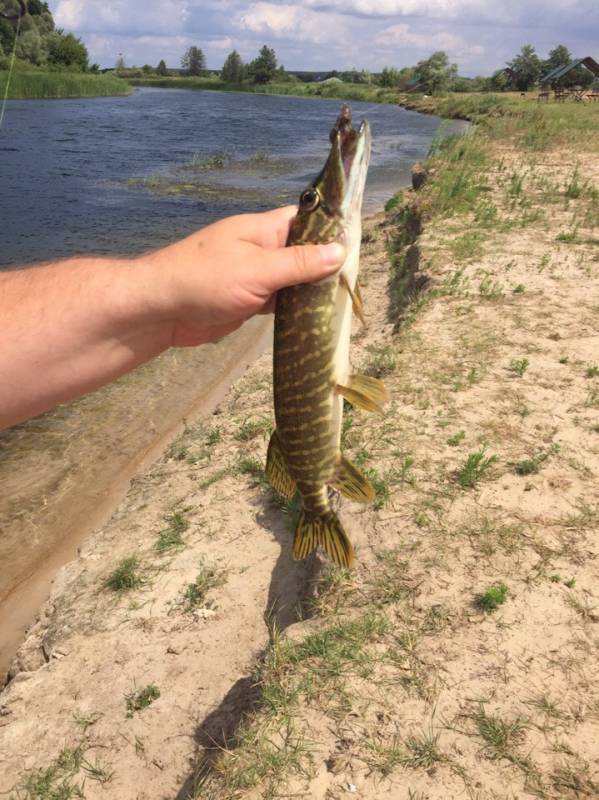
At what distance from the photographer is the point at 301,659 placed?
3.35 meters

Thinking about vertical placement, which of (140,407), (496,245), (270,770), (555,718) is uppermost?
(496,245)

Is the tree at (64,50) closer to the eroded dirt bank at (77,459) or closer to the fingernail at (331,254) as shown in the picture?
the eroded dirt bank at (77,459)

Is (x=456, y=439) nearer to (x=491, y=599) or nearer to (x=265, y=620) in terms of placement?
(x=491, y=599)

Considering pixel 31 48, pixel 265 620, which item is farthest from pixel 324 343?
pixel 31 48

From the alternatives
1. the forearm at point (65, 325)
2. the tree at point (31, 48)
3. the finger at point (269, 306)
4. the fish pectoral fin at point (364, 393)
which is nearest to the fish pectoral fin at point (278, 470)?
the fish pectoral fin at point (364, 393)

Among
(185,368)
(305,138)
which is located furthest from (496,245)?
(305,138)

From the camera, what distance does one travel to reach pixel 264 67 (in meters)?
96.6

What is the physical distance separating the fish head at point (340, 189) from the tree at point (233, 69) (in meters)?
109

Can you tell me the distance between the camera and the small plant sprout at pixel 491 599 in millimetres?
3504

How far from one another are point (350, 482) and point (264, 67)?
107841mm

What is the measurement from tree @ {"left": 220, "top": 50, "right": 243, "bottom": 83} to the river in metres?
61.8

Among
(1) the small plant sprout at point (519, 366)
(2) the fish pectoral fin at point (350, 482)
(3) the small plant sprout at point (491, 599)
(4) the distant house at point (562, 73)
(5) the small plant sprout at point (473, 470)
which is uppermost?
(4) the distant house at point (562, 73)

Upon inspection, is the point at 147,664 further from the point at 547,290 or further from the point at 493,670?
the point at 547,290

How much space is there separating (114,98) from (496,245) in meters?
57.6
